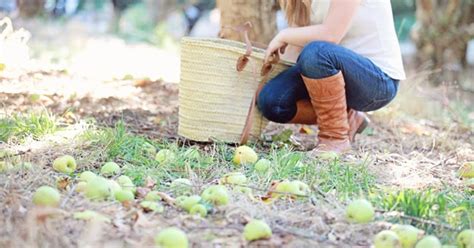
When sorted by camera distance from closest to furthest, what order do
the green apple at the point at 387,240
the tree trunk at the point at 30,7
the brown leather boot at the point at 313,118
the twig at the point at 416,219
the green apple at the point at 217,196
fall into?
the green apple at the point at 387,240 < the twig at the point at 416,219 < the green apple at the point at 217,196 < the brown leather boot at the point at 313,118 < the tree trunk at the point at 30,7

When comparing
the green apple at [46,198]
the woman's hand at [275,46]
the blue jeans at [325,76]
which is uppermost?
the woman's hand at [275,46]

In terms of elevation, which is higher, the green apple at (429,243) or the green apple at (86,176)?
the green apple at (429,243)

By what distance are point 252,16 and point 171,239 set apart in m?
2.68

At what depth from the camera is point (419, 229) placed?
2.35m

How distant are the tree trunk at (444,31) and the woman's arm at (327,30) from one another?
13.2 feet

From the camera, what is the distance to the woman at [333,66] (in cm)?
339

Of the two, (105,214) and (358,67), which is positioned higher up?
(358,67)

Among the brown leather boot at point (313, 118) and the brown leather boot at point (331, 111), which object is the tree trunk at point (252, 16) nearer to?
the brown leather boot at point (313, 118)

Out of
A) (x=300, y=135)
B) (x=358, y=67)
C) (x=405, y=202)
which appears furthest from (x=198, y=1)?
(x=405, y=202)

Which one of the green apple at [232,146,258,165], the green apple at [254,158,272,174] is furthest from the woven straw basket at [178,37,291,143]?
the green apple at [254,158,272,174]

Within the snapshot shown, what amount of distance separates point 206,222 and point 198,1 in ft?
29.4

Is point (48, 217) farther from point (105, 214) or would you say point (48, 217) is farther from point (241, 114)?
point (241, 114)

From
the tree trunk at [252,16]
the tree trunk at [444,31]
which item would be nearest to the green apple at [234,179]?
the tree trunk at [252,16]

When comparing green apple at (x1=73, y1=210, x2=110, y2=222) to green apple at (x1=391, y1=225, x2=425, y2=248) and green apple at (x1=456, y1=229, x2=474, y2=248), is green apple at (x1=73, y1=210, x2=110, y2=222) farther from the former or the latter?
green apple at (x1=456, y1=229, x2=474, y2=248)
